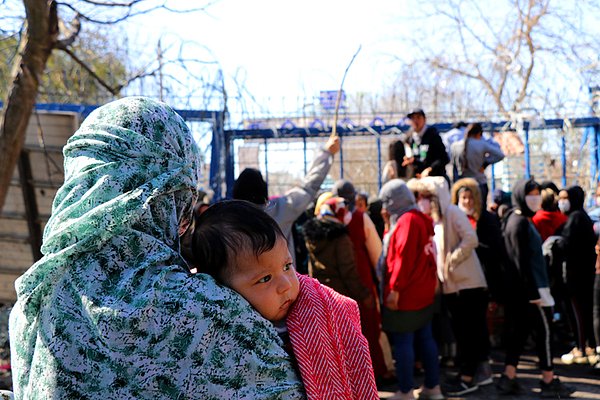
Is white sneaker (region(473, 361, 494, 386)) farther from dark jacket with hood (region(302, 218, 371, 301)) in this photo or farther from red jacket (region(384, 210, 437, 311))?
dark jacket with hood (region(302, 218, 371, 301))

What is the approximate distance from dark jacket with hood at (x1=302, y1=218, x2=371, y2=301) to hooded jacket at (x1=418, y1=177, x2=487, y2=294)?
741 millimetres

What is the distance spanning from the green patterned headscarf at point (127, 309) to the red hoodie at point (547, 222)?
7.03m

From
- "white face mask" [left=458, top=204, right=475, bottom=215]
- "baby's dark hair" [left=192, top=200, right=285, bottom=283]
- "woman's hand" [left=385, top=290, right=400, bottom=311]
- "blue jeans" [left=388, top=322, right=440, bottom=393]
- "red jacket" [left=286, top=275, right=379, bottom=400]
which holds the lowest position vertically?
"blue jeans" [left=388, top=322, right=440, bottom=393]

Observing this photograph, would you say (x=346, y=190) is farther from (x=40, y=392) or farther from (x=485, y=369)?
(x=40, y=392)

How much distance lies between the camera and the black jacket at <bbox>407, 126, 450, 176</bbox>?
27.4 ft

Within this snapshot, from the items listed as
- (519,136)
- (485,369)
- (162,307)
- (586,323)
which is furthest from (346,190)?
(162,307)

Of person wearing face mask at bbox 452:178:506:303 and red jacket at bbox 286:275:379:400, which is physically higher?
red jacket at bbox 286:275:379:400

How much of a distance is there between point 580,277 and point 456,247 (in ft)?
6.29

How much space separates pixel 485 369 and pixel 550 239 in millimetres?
1740

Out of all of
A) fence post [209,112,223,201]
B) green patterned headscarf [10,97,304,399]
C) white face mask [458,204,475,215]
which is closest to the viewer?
green patterned headscarf [10,97,304,399]

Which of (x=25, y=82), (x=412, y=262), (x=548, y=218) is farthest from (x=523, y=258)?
(x=25, y=82)

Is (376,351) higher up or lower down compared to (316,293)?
lower down

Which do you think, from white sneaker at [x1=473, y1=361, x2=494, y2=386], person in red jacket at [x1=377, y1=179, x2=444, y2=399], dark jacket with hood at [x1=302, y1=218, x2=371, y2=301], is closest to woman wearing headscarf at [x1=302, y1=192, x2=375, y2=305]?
dark jacket with hood at [x1=302, y1=218, x2=371, y2=301]

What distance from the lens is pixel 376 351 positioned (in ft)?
22.5
